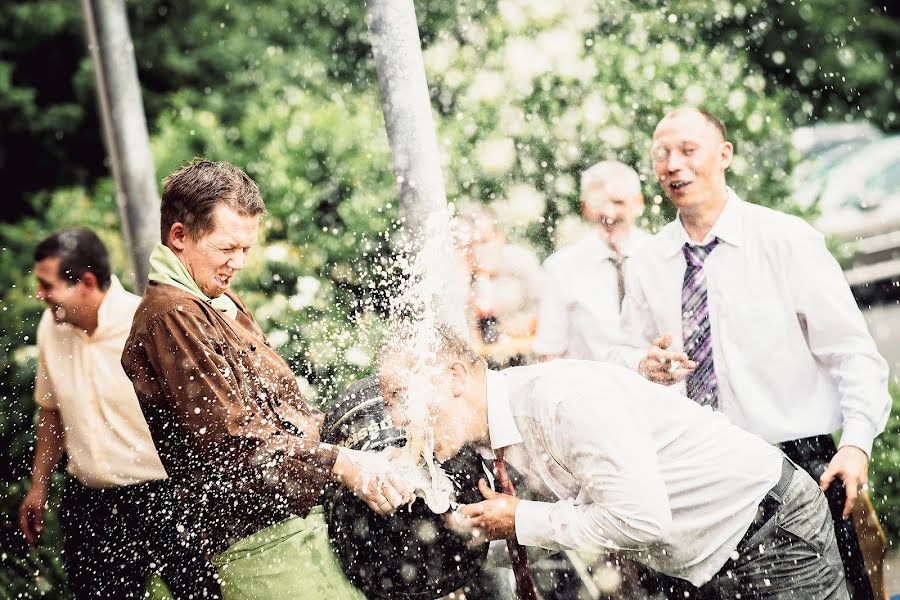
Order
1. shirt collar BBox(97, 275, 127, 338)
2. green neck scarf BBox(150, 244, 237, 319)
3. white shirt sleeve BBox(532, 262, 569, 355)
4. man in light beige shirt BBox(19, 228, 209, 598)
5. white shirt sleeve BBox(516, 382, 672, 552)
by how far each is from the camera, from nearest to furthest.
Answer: white shirt sleeve BBox(516, 382, 672, 552), green neck scarf BBox(150, 244, 237, 319), man in light beige shirt BBox(19, 228, 209, 598), shirt collar BBox(97, 275, 127, 338), white shirt sleeve BBox(532, 262, 569, 355)

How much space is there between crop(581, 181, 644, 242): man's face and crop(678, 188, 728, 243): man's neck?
1249mm

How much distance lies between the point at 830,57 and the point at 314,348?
11.3 metres

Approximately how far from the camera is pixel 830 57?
15023 millimetres

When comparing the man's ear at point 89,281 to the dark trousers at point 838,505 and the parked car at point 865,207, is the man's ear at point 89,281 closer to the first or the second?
the dark trousers at point 838,505

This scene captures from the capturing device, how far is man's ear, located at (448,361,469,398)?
9.61ft

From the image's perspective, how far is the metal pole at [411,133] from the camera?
3730 millimetres

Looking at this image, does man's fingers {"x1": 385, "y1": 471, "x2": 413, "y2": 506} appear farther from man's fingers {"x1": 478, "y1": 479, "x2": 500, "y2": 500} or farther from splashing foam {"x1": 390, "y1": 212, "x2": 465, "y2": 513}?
man's fingers {"x1": 478, "y1": 479, "x2": 500, "y2": 500}

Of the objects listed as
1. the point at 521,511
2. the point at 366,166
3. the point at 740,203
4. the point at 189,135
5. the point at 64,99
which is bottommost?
the point at 521,511

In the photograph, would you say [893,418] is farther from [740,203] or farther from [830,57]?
[830,57]

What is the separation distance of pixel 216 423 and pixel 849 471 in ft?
6.55

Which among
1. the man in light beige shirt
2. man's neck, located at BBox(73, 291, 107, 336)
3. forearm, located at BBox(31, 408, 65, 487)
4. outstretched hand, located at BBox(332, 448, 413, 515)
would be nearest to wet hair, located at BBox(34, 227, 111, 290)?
the man in light beige shirt

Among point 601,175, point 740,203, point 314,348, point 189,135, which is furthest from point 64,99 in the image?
point 740,203

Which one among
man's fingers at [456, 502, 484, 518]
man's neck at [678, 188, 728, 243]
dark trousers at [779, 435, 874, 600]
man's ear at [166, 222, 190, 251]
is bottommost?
dark trousers at [779, 435, 874, 600]

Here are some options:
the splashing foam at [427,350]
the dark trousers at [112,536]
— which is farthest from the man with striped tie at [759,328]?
the dark trousers at [112,536]
